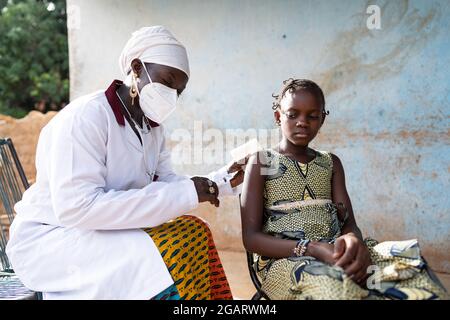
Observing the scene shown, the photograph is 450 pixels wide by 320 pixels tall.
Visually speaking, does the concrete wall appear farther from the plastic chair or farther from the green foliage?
the green foliage

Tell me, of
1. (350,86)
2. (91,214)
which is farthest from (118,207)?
(350,86)

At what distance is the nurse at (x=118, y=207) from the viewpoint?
8.23 feet

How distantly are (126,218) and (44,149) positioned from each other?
21.3 inches

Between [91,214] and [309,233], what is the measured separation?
98cm

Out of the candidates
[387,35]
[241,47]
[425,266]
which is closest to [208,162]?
[241,47]

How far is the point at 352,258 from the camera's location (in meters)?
2.27

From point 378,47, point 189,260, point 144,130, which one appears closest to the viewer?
point 189,260

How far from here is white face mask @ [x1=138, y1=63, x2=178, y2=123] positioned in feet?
→ 9.05

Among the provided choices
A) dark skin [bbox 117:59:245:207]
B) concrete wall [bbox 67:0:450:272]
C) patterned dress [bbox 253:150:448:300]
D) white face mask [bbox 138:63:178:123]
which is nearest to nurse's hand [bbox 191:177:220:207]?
dark skin [bbox 117:59:245:207]

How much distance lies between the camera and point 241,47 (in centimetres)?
541

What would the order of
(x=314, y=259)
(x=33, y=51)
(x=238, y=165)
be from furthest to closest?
(x=33, y=51), (x=238, y=165), (x=314, y=259)

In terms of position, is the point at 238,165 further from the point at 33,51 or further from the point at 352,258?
the point at 33,51

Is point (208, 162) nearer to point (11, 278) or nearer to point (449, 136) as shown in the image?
point (449, 136)

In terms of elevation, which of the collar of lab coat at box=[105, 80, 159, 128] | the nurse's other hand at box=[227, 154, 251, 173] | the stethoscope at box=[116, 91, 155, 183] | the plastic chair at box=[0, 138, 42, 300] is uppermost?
the collar of lab coat at box=[105, 80, 159, 128]
